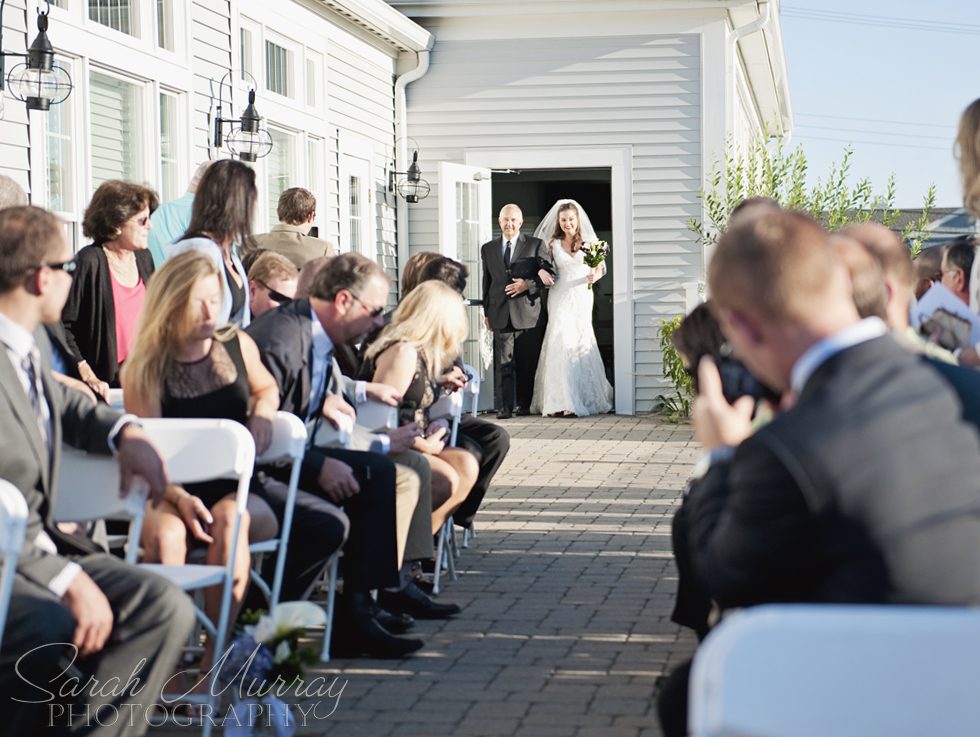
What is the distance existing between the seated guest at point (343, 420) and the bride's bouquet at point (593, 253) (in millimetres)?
8443

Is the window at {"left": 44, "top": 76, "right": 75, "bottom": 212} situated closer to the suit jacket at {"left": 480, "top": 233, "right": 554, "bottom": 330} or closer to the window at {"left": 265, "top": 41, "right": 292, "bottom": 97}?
the window at {"left": 265, "top": 41, "right": 292, "bottom": 97}

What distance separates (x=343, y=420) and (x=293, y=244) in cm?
305

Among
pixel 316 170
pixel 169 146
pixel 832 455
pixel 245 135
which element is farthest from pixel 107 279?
pixel 316 170

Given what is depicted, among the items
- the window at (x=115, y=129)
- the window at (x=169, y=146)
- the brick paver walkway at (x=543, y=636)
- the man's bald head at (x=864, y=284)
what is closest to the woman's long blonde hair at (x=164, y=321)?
the brick paver walkway at (x=543, y=636)

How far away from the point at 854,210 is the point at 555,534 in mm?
7320

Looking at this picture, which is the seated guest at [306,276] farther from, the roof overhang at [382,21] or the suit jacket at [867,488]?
the roof overhang at [382,21]

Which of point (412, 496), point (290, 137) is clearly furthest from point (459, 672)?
point (290, 137)

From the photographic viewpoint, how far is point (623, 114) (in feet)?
46.4

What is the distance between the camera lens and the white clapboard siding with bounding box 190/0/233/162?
31.4 feet

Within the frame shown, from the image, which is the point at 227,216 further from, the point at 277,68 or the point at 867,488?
the point at 277,68

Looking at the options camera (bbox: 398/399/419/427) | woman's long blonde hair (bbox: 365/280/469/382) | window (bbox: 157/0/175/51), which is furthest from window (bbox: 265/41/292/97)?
camera (bbox: 398/399/419/427)

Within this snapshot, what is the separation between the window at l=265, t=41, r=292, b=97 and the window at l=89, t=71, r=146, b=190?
7.43ft

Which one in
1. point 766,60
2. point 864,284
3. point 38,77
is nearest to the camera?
point 864,284

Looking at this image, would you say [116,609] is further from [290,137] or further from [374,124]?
[374,124]
